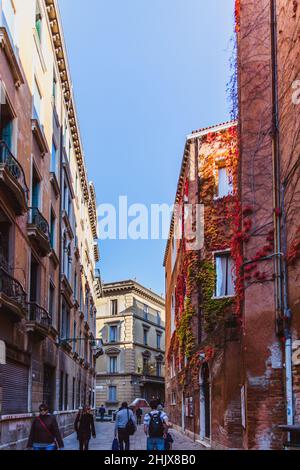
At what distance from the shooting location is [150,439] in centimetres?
1180

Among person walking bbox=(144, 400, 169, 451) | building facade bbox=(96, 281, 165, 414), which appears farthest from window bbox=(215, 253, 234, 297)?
building facade bbox=(96, 281, 165, 414)

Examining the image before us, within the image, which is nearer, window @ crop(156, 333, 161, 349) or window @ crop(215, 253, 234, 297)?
window @ crop(215, 253, 234, 297)

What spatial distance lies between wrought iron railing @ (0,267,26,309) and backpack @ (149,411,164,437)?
453 cm

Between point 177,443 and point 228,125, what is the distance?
12.2 meters

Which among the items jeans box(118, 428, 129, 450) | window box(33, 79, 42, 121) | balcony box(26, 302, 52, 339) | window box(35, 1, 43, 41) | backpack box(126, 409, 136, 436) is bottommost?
jeans box(118, 428, 129, 450)

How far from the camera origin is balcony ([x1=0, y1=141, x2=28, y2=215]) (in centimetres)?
1429

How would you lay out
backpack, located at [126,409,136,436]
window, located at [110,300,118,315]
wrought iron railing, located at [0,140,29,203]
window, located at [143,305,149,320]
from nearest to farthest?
wrought iron railing, located at [0,140,29,203] → backpack, located at [126,409,136,436] → window, located at [110,300,118,315] → window, located at [143,305,149,320]

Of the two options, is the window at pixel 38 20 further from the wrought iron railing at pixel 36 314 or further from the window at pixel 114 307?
the window at pixel 114 307

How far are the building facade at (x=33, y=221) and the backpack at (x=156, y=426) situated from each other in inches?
168

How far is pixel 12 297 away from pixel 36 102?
26.3 ft

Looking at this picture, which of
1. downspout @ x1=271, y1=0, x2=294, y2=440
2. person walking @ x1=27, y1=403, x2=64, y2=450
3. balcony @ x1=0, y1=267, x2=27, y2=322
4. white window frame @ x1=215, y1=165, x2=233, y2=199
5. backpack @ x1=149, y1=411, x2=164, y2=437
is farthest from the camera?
white window frame @ x1=215, y1=165, x2=233, y2=199

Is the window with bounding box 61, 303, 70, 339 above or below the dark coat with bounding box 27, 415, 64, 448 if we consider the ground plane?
above

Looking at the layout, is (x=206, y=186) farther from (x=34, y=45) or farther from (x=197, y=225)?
(x=34, y=45)

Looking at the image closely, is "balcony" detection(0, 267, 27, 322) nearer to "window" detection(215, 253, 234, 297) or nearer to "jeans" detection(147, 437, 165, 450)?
"jeans" detection(147, 437, 165, 450)
